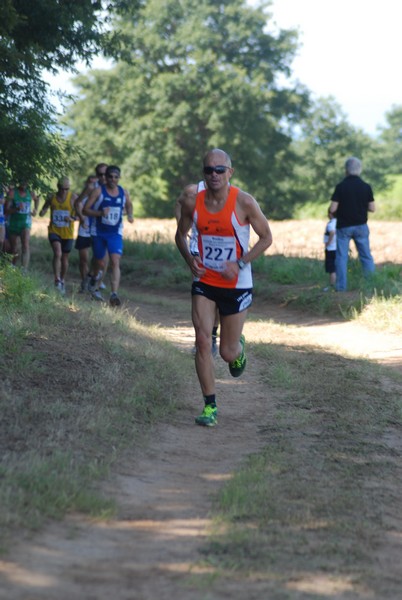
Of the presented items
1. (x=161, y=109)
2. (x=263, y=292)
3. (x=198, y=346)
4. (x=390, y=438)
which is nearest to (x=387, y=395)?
(x=390, y=438)

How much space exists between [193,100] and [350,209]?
3570cm

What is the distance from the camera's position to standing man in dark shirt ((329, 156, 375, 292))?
53.3 feet

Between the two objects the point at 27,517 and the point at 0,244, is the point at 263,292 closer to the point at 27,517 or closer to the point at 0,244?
the point at 0,244

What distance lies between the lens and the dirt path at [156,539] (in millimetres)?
3986

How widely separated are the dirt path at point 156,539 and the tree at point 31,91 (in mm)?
5659

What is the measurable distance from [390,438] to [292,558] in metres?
3.09

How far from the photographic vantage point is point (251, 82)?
52406mm

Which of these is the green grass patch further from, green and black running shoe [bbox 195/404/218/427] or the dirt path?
green and black running shoe [bbox 195/404/218/427]

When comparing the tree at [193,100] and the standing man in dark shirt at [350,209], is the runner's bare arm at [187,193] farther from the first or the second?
the tree at [193,100]

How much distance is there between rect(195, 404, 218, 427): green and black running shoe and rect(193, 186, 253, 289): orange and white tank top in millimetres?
937

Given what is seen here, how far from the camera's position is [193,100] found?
50812 millimetres

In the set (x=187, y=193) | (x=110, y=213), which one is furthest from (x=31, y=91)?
(x=187, y=193)

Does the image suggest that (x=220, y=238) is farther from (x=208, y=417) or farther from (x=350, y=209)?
(x=350, y=209)

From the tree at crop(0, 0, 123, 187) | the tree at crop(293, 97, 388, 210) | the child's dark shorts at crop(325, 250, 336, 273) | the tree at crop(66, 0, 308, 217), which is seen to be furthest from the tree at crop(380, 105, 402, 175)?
the tree at crop(0, 0, 123, 187)
